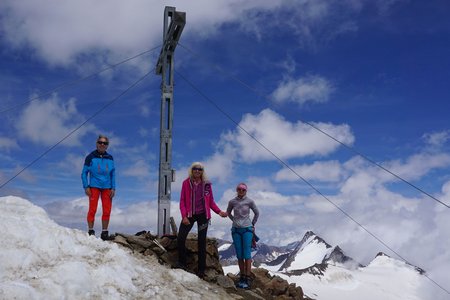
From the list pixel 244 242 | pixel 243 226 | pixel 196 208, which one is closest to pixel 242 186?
pixel 243 226

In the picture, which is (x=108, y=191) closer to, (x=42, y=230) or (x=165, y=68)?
(x=42, y=230)

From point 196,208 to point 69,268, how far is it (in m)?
4.14

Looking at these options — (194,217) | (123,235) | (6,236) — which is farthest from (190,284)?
(6,236)

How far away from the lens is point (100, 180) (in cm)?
1163

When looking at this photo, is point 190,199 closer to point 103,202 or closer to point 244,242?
point 244,242

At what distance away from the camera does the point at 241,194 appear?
42.4ft

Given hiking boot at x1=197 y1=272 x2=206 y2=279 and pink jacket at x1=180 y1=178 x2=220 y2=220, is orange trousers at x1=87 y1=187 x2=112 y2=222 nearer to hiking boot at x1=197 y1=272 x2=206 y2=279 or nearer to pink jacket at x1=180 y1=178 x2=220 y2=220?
pink jacket at x1=180 y1=178 x2=220 y2=220

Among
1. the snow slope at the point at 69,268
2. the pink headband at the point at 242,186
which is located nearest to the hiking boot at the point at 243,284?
the snow slope at the point at 69,268

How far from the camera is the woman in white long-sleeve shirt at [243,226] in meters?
12.6

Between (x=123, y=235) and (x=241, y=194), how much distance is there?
148 inches

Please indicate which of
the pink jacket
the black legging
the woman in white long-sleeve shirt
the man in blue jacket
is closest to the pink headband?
the woman in white long-sleeve shirt

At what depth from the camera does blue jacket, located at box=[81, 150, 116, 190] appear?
11578 mm

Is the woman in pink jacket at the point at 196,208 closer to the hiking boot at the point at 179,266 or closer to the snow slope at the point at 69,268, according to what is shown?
the hiking boot at the point at 179,266

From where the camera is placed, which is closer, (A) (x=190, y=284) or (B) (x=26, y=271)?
(B) (x=26, y=271)
